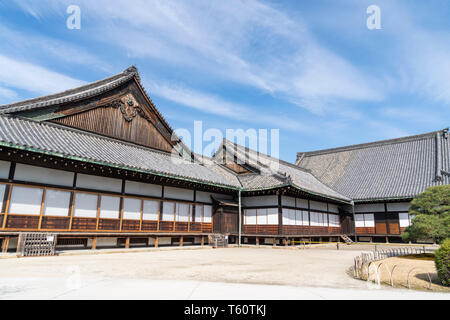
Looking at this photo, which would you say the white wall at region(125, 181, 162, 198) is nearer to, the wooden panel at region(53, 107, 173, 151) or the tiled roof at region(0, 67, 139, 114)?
the wooden panel at region(53, 107, 173, 151)

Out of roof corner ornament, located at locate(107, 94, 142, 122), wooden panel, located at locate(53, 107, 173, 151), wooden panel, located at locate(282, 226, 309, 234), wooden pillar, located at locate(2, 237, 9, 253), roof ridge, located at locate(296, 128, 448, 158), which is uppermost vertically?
roof ridge, located at locate(296, 128, 448, 158)

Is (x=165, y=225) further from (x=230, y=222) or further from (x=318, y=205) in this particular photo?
(x=318, y=205)

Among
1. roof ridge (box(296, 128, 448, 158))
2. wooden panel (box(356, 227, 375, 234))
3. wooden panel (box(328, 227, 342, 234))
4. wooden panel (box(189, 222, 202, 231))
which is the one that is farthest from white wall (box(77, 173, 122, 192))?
roof ridge (box(296, 128, 448, 158))

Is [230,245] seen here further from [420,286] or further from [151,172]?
[420,286]

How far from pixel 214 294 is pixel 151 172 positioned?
11.7m

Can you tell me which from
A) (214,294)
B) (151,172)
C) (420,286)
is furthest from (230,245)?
(214,294)

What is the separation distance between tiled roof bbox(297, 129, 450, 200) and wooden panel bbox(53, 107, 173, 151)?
2033 centimetres

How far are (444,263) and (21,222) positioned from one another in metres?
15.1

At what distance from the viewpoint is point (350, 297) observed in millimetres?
5137

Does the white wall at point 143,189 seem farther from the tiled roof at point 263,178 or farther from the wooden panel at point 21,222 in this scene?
the tiled roof at point 263,178

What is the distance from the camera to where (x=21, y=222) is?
505 inches

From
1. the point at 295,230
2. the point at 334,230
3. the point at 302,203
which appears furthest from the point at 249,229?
the point at 334,230

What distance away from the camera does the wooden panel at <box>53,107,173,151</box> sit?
17969mm

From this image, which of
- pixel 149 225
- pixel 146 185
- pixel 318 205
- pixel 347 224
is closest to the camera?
pixel 149 225
